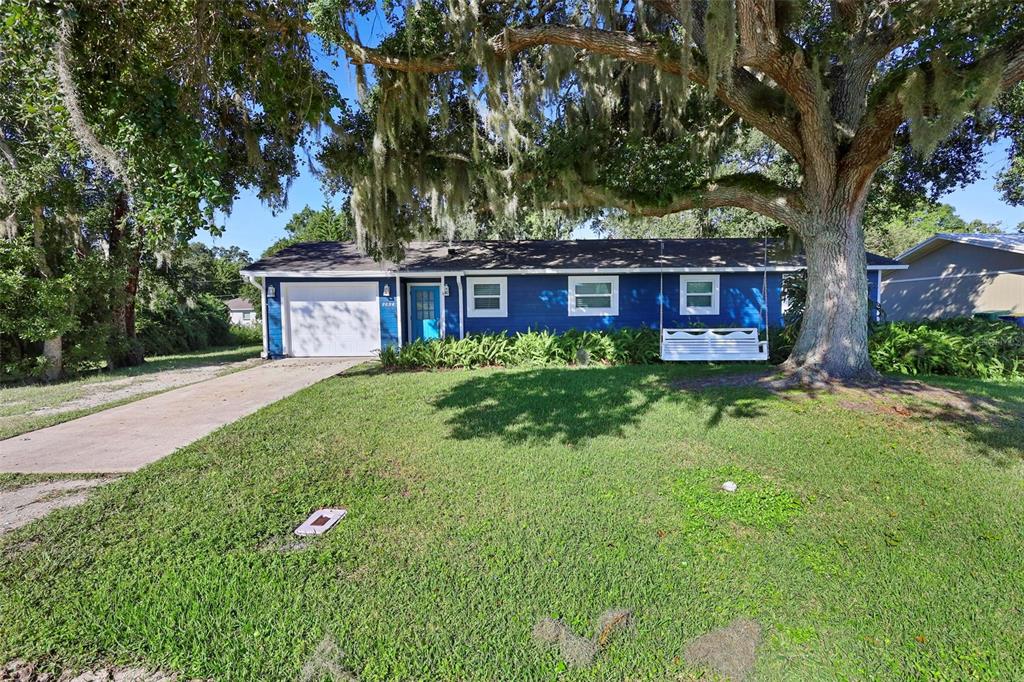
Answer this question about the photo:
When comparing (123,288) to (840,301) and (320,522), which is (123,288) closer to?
(320,522)

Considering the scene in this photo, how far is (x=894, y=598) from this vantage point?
2.31m

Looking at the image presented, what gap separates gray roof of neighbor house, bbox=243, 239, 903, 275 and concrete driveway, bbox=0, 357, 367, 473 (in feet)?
13.6

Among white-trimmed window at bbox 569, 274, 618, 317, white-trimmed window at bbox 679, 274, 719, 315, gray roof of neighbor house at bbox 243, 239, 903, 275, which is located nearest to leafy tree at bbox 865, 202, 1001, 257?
gray roof of neighbor house at bbox 243, 239, 903, 275

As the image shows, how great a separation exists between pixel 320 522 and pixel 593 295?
29.8 ft

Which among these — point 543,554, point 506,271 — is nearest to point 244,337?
point 506,271

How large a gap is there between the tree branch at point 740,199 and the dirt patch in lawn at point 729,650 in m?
5.83

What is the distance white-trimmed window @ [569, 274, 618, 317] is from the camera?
11.2 meters

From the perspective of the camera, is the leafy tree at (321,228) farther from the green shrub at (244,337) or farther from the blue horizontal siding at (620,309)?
the blue horizontal siding at (620,309)

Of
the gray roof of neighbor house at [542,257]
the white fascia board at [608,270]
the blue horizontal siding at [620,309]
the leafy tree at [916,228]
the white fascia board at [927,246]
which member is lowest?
the blue horizontal siding at [620,309]

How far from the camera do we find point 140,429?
5.18 metres

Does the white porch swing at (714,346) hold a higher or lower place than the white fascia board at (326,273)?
lower

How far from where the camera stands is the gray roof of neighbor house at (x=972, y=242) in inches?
465

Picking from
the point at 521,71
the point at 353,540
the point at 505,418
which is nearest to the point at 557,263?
the point at 521,71

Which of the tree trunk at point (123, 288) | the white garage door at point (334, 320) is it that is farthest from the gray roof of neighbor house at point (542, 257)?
the tree trunk at point (123, 288)
